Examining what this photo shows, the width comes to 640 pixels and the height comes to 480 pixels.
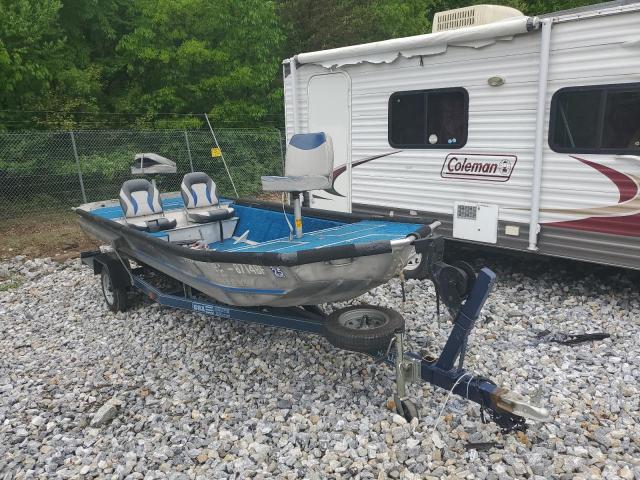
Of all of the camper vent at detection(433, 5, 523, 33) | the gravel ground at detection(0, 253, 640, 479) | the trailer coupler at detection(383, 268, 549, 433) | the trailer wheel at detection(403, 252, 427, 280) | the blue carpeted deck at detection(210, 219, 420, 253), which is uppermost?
the camper vent at detection(433, 5, 523, 33)

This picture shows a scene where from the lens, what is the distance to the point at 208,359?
4543 mm

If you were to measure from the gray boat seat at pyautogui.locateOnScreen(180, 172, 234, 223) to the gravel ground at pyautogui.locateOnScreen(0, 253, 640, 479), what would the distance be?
125cm

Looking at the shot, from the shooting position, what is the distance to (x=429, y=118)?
631cm

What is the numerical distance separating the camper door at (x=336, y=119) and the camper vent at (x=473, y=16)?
55.5 inches

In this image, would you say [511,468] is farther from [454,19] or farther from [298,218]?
[454,19]

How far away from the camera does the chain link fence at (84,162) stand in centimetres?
1027

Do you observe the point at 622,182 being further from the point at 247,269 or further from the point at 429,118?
the point at 247,269

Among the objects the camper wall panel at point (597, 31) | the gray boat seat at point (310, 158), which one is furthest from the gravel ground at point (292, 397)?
the camper wall panel at point (597, 31)

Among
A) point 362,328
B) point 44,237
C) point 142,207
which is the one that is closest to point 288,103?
point 142,207

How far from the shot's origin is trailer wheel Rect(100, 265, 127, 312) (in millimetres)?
5691

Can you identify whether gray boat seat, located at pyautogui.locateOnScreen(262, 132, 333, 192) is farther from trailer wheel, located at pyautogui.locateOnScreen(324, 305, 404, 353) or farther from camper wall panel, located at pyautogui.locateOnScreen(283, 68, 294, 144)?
camper wall panel, located at pyautogui.locateOnScreen(283, 68, 294, 144)

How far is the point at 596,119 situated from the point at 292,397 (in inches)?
154

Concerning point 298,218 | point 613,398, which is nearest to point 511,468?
point 613,398

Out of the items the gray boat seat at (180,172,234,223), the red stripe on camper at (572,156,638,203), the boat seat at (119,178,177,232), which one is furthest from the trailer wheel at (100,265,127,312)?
the red stripe on camper at (572,156,638,203)
